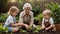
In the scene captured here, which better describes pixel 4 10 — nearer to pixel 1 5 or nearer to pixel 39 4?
pixel 1 5

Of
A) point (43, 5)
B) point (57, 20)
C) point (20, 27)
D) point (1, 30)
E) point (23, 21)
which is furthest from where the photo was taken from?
point (43, 5)

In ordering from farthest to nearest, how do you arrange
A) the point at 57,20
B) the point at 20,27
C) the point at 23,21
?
the point at 57,20
the point at 23,21
the point at 20,27

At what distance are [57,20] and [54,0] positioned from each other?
5.17 metres

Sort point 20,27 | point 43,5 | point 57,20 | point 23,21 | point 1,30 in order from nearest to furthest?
point 1,30, point 20,27, point 23,21, point 57,20, point 43,5

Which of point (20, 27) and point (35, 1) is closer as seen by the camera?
point (20, 27)

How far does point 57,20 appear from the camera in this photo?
17.5ft

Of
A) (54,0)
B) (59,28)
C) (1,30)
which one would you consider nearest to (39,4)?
(54,0)

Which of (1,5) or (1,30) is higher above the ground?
(1,5)

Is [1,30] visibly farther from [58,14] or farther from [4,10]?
[4,10]

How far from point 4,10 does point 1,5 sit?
26cm

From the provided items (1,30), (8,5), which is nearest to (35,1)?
(8,5)

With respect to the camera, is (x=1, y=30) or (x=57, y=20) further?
(x=57, y=20)

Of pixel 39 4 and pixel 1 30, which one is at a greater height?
pixel 39 4

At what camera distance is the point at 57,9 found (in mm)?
5426
